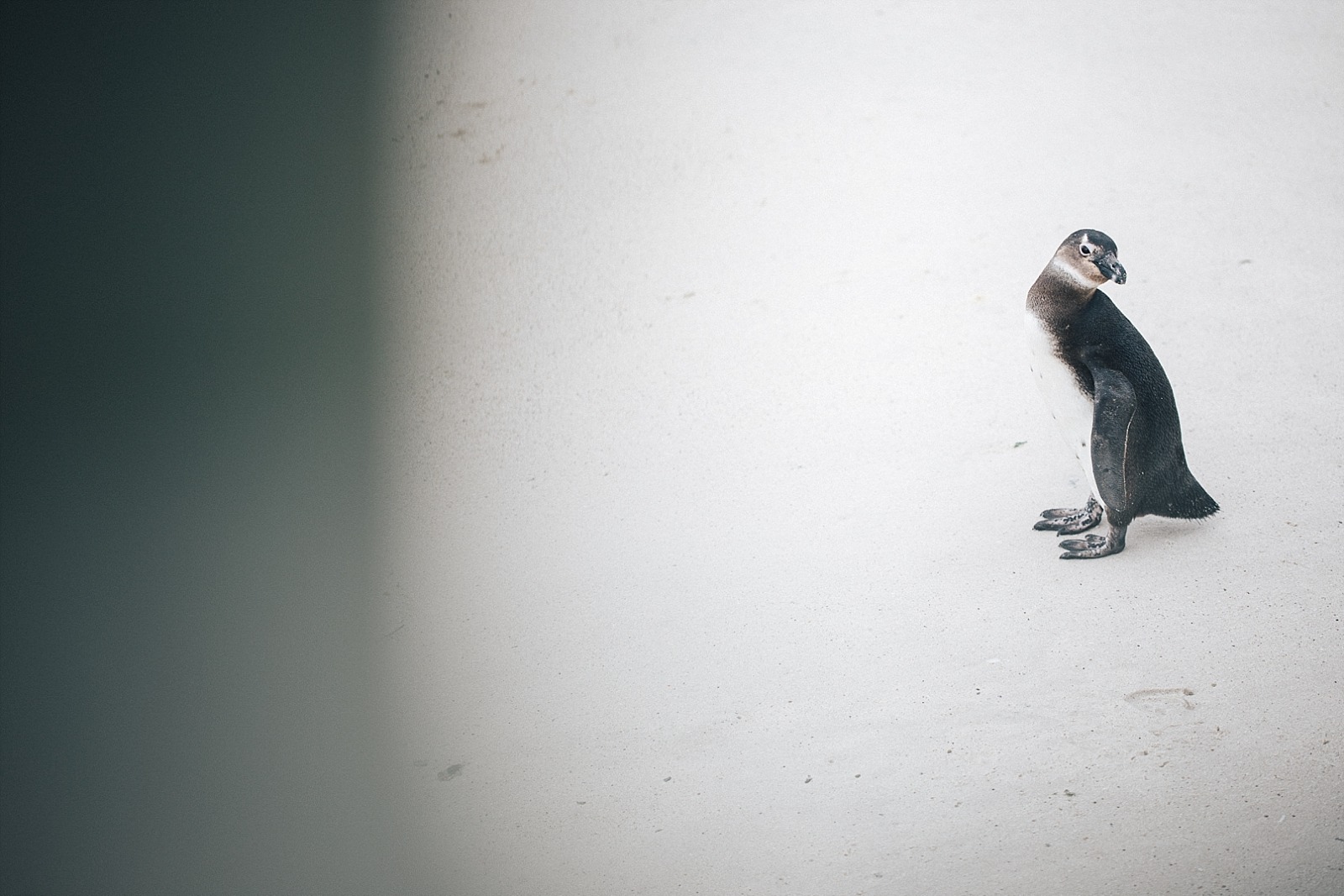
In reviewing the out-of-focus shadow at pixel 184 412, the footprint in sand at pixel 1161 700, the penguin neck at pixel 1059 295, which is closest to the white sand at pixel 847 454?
the footprint in sand at pixel 1161 700

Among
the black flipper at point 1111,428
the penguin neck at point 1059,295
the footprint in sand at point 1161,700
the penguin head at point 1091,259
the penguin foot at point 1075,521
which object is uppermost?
the penguin head at point 1091,259

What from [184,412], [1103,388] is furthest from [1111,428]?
[184,412]

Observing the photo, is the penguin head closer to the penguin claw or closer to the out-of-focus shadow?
the penguin claw

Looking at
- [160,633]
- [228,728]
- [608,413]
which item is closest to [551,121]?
[608,413]

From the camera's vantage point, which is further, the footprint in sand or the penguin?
the penguin

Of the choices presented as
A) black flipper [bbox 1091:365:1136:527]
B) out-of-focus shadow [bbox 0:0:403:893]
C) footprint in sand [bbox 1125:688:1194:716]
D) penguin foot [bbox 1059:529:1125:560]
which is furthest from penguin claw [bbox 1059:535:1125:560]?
out-of-focus shadow [bbox 0:0:403:893]

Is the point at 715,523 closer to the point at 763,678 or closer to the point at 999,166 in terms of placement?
the point at 763,678

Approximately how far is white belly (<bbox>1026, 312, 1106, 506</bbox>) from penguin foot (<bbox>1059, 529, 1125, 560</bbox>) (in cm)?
6

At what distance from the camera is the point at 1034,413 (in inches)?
73.1

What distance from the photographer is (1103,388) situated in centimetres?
131

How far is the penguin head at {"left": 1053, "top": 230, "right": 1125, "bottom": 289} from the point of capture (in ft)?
4.17

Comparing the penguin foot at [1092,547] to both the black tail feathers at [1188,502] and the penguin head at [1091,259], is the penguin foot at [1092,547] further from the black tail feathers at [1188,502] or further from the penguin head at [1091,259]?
the penguin head at [1091,259]

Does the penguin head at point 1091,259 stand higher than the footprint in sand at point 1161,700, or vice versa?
the penguin head at point 1091,259

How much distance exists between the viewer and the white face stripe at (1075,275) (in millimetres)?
1309
